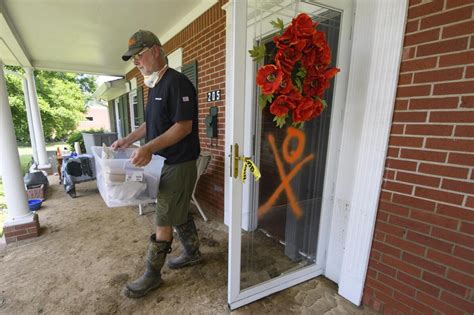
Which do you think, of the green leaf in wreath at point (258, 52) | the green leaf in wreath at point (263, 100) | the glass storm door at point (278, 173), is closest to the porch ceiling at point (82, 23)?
the glass storm door at point (278, 173)

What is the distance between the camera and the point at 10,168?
230 cm

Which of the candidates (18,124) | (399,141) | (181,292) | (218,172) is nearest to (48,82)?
(18,124)

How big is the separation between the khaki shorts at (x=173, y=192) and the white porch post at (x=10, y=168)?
1790mm

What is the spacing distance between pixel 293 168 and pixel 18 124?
1378 centimetres

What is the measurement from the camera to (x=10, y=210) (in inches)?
91.3

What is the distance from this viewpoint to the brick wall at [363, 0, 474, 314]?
1.07 meters

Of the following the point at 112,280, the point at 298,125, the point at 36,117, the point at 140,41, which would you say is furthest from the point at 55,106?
the point at 298,125

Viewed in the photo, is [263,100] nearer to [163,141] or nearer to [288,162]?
[288,162]

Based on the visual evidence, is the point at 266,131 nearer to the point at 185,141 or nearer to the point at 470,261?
the point at 185,141

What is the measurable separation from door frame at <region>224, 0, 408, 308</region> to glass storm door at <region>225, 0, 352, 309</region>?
29mm

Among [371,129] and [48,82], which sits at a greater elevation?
[48,82]

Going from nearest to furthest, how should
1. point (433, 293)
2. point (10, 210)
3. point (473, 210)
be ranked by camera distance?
1. point (473, 210)
2. point (433, 293)
3. point (10, 210)

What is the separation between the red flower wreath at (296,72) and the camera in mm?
1245

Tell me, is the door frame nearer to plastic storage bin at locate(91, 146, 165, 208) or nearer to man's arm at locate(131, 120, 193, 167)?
man's arm at locate(131, 120, 193, 167)
